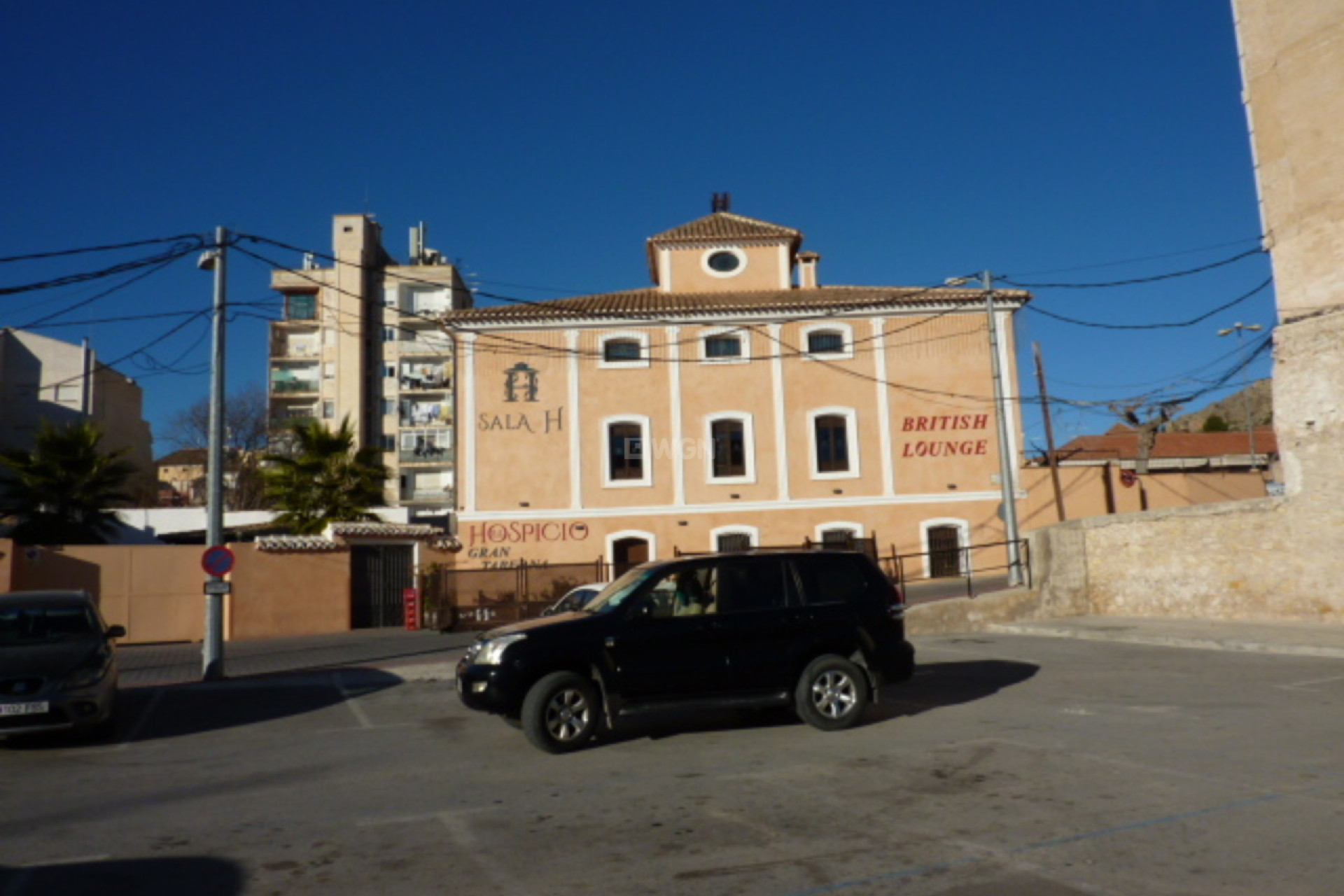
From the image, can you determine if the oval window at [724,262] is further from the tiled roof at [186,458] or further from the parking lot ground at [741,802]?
the tiled roof at [186,458]

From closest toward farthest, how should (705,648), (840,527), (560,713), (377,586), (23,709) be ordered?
(560,713)
(705,648)
(23,709)
(377,586)
(840,527)

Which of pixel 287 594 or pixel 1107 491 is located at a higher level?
pixel 1107 491

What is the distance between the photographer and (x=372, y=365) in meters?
66.9

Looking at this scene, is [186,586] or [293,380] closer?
[186,586]

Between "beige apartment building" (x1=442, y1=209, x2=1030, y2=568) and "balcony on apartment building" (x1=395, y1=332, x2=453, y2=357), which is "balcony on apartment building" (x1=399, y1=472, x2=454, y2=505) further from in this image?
"beige apartment building" (x1=442, y1=209, x2=1030, y2=568)

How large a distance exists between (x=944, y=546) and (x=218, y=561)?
71.1 ft

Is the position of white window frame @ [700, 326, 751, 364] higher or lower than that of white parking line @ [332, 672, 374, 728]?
higher

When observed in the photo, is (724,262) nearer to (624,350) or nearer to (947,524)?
(624,350)

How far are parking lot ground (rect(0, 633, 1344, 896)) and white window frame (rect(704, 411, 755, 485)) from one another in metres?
19.6

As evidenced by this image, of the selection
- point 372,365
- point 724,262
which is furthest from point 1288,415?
point 372,365

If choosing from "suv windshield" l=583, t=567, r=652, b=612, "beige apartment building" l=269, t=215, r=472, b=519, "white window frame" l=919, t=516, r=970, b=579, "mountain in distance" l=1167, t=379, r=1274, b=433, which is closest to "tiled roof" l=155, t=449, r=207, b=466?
"beige apartment building" l=269, t=215, r=472, b=519

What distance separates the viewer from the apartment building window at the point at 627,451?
102 ft

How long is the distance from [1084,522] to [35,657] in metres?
17.2

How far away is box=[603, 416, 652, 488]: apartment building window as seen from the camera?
31.2m
